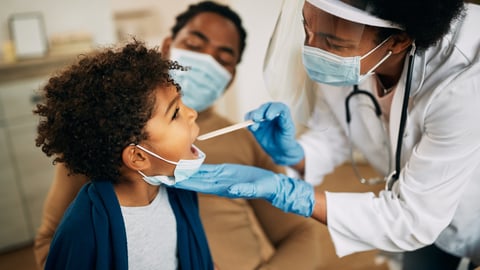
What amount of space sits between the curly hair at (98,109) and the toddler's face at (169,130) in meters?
0.02

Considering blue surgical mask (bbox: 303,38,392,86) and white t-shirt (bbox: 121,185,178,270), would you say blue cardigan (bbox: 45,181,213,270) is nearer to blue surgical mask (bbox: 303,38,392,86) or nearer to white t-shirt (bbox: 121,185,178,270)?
white t-shirt (bbox: 121,185,178,270)

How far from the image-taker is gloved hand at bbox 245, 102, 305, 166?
3.85ft

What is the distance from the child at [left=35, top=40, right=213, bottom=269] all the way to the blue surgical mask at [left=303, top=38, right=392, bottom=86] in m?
0.33

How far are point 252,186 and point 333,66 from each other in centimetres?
35

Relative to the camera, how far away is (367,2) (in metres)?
0.93

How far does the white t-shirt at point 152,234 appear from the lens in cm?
100

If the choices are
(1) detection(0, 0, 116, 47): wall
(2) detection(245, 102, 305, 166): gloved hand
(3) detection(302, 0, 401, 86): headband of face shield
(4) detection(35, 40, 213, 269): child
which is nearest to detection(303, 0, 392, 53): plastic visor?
(3) detection(302, 0, 401, 86): headband of face shield

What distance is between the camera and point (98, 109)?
0.86 m

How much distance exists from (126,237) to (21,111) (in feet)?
5.81

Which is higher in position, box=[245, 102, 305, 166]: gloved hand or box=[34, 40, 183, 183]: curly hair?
box=[34, 40, 183, 183]: curly hair

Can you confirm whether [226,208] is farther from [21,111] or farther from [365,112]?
[21,111]

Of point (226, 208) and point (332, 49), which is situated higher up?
point (332, 49)

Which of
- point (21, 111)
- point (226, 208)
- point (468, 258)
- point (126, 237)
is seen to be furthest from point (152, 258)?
point (21, 111)

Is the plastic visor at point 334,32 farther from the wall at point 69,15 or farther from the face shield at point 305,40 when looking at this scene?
the wall at point 69,15
